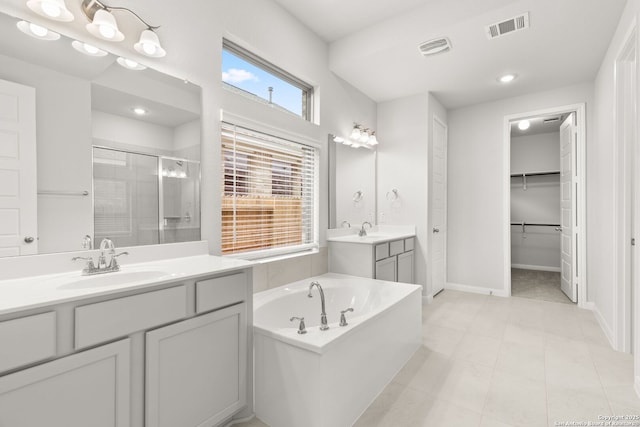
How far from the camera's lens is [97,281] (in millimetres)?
1499

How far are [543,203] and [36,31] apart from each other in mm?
7308

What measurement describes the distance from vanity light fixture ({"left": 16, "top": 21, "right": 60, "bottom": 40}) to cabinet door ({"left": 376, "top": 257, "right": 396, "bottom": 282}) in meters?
2.85

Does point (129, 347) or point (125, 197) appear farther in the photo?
point (125, 197)

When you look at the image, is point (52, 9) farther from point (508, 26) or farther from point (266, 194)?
point (508, 26)

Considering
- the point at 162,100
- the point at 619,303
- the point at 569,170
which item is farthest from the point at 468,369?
the point at 569,170

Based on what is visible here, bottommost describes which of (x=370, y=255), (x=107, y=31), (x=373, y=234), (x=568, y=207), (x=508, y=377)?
(x=508, y=377)

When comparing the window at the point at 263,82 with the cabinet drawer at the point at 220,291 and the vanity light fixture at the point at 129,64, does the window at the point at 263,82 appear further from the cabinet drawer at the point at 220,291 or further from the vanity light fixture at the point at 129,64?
the cabinet drawer at the point at 220,291

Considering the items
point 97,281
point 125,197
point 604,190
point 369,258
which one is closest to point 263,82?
point 125,197

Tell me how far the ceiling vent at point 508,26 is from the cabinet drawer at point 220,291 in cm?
281

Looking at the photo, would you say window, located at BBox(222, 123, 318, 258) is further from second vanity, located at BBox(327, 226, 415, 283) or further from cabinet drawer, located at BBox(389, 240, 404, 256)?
cabinet drawer, located at BBox(389, 240, 404, 256)

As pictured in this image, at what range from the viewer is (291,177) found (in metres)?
2.94

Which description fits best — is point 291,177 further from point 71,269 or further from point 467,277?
point 467,277

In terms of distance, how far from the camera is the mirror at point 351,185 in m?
3.40

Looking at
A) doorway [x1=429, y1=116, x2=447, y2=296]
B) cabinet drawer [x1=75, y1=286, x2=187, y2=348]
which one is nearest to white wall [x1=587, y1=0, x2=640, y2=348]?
doorway [x1=429, y1=116, x2=447, y2=296]
